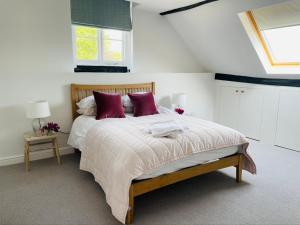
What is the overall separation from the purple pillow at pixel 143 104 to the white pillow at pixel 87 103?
1.90ft

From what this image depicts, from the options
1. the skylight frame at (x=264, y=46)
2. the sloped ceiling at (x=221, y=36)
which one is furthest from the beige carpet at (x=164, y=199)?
the sloped ceiling at (x=221, y=36)

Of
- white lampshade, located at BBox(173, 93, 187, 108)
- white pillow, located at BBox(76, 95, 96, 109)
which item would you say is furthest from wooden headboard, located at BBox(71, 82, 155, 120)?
white lampshade, located at BBox(173, 93, 187, 108)

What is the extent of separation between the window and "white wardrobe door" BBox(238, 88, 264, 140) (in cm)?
242

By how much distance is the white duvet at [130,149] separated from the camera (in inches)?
74.8

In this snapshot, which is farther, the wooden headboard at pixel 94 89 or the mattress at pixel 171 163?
the wooden headboard at pixel 94 89

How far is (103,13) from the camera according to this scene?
367cm

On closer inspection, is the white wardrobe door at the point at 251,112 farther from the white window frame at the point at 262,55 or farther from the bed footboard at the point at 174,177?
the bed footboard at the point at 174,177

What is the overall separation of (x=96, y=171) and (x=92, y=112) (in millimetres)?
1088

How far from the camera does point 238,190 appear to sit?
2.52 metres

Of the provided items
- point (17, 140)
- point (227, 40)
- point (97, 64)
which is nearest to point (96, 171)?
point (17, 140)

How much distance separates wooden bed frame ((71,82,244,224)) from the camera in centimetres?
197

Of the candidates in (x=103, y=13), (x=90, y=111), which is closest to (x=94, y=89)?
(x=90, y=111)

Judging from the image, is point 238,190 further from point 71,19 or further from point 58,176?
point 71,19

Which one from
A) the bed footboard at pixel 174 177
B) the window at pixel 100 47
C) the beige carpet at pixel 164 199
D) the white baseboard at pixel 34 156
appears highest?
the window at pixel 100 47
